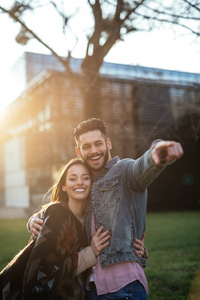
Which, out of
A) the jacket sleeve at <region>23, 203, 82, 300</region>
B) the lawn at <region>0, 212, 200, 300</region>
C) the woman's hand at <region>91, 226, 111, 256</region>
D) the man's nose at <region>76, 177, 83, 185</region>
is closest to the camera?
the jacket sleeve at <region>23, 203, 82, 300</region>

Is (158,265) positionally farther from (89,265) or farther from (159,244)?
(89,265)

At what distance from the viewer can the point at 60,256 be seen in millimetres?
2855

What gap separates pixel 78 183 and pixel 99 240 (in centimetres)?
58

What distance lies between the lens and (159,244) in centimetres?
966

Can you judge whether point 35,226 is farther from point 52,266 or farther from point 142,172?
point 142,172

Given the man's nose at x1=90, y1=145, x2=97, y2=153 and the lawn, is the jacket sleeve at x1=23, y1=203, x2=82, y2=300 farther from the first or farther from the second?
the lawn

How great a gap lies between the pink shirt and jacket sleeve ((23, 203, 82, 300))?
0.24 m

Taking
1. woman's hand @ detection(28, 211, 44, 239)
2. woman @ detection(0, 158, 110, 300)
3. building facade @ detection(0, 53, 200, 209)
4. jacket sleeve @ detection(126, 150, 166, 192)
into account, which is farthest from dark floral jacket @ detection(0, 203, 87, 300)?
building facade @ detection(0, 53, 200, 209)

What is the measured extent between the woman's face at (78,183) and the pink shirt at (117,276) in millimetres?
686

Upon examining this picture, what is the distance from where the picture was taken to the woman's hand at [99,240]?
2.85 metres

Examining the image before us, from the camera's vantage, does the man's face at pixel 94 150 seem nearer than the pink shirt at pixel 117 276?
No

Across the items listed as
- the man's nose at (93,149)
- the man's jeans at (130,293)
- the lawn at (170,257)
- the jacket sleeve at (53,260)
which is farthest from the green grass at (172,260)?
the man's nose at (93,149)

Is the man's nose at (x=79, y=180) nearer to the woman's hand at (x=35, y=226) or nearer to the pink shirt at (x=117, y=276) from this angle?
the woman's hand at (x=35, y=226)

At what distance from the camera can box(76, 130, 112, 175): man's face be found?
3146 mm
